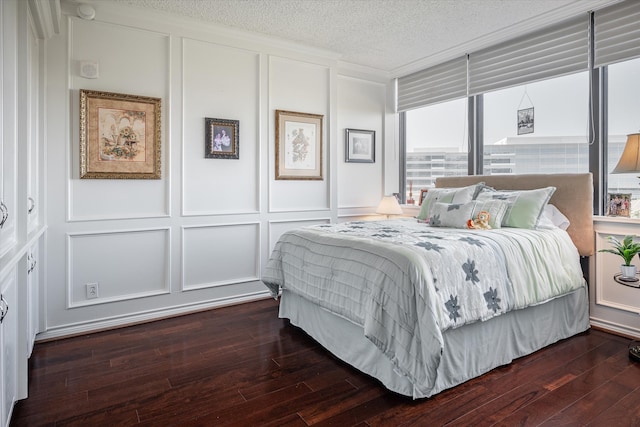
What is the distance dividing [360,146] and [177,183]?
91.6 inches

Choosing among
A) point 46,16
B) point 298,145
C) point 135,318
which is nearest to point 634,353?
point 298,145

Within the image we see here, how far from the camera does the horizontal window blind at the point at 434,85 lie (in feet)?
14.2

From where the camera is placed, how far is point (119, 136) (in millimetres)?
3240

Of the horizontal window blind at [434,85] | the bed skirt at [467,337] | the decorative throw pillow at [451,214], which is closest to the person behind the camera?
the bed skirt at [467,337]

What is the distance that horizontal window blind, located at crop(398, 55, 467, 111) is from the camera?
433cm

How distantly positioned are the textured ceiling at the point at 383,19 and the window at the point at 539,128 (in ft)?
1.91

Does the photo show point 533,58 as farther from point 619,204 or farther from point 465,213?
point 465,213

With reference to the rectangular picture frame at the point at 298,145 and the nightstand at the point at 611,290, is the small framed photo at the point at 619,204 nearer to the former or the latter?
the nightstand at the point at 611,290

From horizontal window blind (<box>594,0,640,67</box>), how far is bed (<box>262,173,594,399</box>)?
0.96 metres

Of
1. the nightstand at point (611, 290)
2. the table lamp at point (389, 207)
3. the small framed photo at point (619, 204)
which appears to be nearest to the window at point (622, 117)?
the small framed photo at point (619, 204)

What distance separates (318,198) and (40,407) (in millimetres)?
3058

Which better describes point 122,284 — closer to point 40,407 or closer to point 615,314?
point 40,407

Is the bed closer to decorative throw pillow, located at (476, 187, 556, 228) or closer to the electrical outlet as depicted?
decorative throw pillow, located at (476, 187, 556, 228)

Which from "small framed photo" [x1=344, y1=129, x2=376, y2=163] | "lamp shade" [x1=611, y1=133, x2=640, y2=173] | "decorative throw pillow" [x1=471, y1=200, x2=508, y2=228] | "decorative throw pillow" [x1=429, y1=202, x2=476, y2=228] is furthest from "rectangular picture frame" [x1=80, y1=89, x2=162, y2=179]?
"lamp shade" [x1=611, y1=133, x2=640, y2=173]
